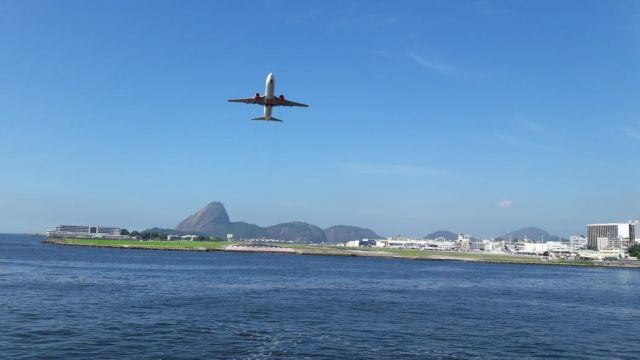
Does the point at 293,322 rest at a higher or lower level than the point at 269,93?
lower

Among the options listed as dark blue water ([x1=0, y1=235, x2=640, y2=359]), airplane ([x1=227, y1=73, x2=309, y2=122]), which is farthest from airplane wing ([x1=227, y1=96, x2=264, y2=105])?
dark blue water ([x1=0, y1=235, x2=640, y2=359])

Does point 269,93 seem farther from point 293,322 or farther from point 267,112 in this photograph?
point 293,322

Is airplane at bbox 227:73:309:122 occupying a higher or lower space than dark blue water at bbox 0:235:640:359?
higher

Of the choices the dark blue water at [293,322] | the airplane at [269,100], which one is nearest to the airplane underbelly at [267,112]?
the airplane at [269,100]

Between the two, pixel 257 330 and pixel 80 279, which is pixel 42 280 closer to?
pixel 80 279

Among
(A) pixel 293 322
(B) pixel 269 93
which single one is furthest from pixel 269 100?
(A) pixel 293 322

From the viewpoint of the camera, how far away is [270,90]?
219ft

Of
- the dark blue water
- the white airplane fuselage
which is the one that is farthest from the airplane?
the dark blue water

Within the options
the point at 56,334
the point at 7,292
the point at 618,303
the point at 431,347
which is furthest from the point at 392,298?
the point at 7,292

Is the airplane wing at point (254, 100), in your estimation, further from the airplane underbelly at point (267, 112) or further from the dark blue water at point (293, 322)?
the dark blue water at point (293, 322)

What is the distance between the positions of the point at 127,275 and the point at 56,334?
59.4m

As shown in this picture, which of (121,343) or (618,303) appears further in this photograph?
(618,303)

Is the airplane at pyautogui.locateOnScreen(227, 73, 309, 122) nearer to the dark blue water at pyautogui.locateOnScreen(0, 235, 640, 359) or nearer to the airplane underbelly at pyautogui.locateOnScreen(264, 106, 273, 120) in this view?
the airplane underbelly at pyautogui.locateOnScreen(264, 106, 273, 120)

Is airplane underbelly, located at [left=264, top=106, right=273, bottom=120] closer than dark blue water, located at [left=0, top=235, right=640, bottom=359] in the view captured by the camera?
No
